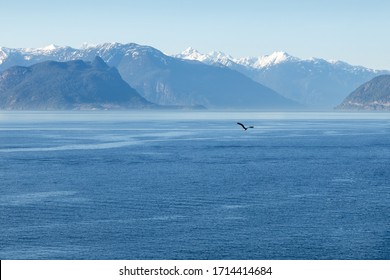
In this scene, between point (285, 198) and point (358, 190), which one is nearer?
point (285, 198)

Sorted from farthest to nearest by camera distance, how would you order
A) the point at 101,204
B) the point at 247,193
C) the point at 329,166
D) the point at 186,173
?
1. the point at 329,166
2. the point at 186,173
3. the point at 247,193
4. the point at 101,204

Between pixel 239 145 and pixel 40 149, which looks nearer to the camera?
pixel 40 149

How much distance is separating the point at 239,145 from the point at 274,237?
120488 mm

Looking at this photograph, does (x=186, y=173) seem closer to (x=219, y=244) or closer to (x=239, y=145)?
(x=219, y=244)

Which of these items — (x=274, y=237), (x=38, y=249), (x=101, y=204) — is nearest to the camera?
(x=38, y=249)

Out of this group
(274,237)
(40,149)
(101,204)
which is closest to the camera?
(274,237)

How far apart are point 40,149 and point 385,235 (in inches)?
4457

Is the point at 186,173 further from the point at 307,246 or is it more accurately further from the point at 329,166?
the point at 307,246

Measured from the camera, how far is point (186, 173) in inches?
4840

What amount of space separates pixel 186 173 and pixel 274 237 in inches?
2052

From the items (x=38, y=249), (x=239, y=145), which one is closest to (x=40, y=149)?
(x=239, y=145)

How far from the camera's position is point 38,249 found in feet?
220

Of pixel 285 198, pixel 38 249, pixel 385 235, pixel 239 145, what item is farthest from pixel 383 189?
pixel 239 145

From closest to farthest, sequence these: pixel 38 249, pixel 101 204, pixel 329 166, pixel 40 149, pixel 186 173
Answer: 1. pixel 38 249
2. pixel 101 204
3. pixel 186 173
4. pixel 329 166
5. pixel 40 149
